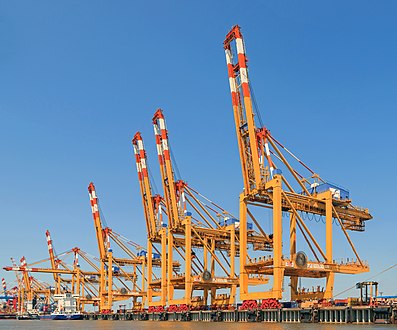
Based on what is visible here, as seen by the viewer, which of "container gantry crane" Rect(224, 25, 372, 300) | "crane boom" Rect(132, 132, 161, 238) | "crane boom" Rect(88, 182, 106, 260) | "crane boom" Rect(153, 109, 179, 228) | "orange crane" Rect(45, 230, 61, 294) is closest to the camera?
"container gantry crane" Rect(224, 25, 372, 300)

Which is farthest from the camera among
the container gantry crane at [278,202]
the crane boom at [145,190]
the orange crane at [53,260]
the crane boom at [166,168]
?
the orange crane at [53,260]

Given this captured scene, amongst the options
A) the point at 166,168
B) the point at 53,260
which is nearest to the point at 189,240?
the point at 166,168

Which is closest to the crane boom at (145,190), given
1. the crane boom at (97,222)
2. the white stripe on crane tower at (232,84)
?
the crane boom at (97,222)

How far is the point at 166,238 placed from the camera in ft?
312

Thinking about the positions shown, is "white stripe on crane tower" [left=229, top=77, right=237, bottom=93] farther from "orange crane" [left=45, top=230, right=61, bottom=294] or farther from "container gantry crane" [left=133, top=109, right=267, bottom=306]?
"orange crane" [left=45, top=230, right=61, bottom=294]

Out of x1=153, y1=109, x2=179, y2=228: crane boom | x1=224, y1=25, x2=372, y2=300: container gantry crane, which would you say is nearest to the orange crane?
x1=153, y1=109, x2=179, y2=228: crane boom

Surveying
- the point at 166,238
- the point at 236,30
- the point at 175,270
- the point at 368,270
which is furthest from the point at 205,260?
the point at 236,30

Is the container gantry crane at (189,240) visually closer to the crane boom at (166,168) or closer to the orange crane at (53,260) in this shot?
the crane boom at (166,168)

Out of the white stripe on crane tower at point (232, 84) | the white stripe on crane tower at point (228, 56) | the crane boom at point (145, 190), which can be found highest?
the white stripe on crane tower at point (228, 56)

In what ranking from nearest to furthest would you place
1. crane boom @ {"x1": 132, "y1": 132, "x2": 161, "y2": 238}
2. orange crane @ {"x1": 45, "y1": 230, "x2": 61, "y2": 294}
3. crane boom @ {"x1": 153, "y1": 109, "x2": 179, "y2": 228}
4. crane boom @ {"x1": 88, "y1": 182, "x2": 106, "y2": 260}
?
crane boom @ {"x1": 153, "y1": 109, "x2": 179, "y2": 228} < crane boom @ {"x1": 132, "y1": 132, "x2": 161, "y2": 238} < crane boom @ {"x1": 88, "y1": 182, "x2": 106, "y2": 260} < orange crane @ {"x1": 45, "y1": 230, "x2": 61, "y2": 294}

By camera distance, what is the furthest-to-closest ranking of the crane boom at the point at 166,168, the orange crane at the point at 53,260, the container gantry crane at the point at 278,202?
1. the orange crane at the point at 53,260
2. the crane boom at the point at 166,168
3. the container gantry crane at the point at 278,202

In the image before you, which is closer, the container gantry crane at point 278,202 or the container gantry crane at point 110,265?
the container gantry crane at point 278,202

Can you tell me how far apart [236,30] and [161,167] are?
3059 cm

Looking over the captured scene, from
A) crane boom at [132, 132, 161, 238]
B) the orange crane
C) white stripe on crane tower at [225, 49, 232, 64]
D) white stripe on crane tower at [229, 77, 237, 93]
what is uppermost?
white stripe on crane tower at [225, 49, 232, 64]
